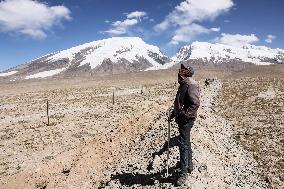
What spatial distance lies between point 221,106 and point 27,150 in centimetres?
1682

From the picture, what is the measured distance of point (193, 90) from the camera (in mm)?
10523

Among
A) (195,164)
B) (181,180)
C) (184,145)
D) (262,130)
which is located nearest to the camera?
(184,145)

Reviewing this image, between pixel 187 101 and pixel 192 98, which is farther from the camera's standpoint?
pixel 187 101

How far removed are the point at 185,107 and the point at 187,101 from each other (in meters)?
0.17

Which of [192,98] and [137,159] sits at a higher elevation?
[192,98]

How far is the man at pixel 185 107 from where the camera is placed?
415 inches

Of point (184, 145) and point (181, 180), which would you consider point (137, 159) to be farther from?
point (184, 145)

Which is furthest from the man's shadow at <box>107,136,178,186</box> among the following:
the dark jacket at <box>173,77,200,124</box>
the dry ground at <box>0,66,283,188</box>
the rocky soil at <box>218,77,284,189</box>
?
the rocky soil at <box>218,77,284,189</box>

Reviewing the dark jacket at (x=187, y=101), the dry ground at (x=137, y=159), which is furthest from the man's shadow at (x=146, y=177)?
the dark jacket at (x=187, y=101)

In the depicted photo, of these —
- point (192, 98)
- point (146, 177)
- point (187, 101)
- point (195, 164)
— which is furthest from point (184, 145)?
point (146, 177)

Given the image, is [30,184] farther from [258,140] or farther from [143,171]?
[258,140]

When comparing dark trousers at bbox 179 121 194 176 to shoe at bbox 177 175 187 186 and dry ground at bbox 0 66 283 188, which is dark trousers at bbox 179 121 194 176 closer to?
shoe at bbox 177 175 187 186

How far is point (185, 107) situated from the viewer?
35.0 feet

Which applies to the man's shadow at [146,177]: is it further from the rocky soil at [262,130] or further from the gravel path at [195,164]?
the rocky soil at [262,130]
